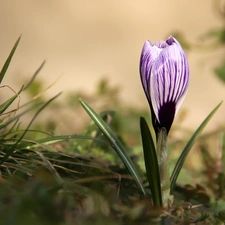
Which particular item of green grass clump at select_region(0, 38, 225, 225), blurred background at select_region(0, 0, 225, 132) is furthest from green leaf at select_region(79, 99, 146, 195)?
blurred background at select_region(0, 0, 225, 132)

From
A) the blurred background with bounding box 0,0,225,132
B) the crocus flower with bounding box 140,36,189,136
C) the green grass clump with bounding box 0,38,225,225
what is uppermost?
the blurred background with bounding box 0,0,225,132

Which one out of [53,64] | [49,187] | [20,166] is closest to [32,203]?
[49,187]

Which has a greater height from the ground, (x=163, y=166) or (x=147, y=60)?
(x=147, y=60)

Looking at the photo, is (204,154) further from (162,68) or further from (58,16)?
(58,16)

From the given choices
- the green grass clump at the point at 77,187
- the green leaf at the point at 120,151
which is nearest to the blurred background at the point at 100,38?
the green grass clump at the point at 77,187

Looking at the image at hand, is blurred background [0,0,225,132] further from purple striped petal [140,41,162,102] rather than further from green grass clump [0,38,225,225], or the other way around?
purple striped petal [140,41,162,102]

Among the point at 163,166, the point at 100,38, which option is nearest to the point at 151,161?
the point at 163,166

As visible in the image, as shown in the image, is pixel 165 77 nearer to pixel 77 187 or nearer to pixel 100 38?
pixel 77 187
